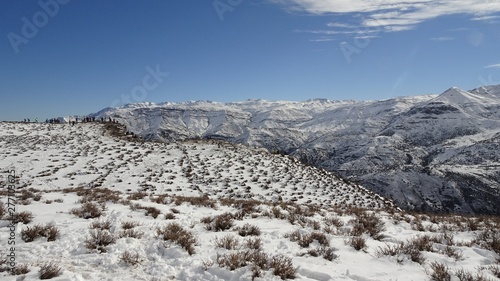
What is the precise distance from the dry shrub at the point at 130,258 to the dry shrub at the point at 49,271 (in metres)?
1.17

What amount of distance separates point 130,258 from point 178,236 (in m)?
1.64

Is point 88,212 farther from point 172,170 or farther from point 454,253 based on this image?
point 172,170

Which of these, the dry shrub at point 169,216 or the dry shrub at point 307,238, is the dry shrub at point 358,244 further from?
the dry shrub at point 169,216

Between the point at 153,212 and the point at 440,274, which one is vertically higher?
the point at 440,274

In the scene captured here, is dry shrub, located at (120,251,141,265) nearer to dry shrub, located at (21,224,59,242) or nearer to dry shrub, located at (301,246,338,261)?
dry shrub, located at (21,224,59,242)

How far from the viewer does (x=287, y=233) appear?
30.0 ft

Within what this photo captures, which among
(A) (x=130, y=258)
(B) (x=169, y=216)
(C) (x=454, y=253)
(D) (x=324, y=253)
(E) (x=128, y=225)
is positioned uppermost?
(A) (x=130, y=258)

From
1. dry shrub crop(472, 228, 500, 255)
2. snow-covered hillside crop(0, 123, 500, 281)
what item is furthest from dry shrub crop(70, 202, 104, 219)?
dry shrub crop(472, 228, 500, 255)

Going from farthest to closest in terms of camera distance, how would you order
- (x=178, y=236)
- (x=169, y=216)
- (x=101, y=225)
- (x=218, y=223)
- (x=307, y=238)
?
(x=169, y=216)
(x=218, y=223)
(x=101, y=225)
(x=307, y=238)
(x=178, y=236)

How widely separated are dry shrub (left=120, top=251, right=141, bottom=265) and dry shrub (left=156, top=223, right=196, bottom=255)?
1142 millimetres

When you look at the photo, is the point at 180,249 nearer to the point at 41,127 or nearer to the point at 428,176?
the point at 41,127

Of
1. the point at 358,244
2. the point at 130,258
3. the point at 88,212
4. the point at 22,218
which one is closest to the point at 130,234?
the point at 130,258

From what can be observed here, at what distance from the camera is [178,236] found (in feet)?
25.9

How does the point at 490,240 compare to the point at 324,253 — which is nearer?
the point at 324,253
